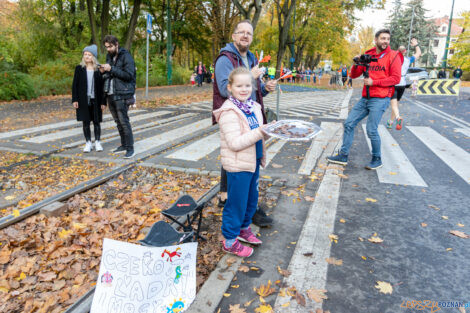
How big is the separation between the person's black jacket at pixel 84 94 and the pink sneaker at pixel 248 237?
14.0 ft

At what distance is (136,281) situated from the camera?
7.44 feet

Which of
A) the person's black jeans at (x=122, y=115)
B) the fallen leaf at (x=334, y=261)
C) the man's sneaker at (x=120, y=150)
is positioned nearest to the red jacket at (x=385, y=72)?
the fallen leaf at (x=334, y=261)

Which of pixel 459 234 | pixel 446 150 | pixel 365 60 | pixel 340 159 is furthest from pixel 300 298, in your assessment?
pixel 446 150

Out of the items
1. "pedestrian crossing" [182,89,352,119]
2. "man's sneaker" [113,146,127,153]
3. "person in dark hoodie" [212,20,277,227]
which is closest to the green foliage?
"pedestrian crossing" [182,89,352,119]

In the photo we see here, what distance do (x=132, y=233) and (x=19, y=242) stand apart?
1069 millimetres

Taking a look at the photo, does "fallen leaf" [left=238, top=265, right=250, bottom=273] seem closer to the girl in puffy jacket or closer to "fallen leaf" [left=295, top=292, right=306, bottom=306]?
the girl in puffy jacket

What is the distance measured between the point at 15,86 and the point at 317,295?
14.3 m

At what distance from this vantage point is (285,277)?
9.21 feet

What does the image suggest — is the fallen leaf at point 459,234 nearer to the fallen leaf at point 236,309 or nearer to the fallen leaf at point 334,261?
the fallen leaf at point 334,261

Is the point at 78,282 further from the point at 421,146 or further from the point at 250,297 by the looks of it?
the point at 421,146

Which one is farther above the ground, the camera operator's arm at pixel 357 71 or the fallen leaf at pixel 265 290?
the camera operator's arm at pixel 357 71

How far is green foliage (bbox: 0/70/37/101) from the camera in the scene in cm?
1260

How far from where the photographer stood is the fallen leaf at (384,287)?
8.68 ft

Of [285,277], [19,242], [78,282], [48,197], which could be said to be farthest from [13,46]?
[285,277]
